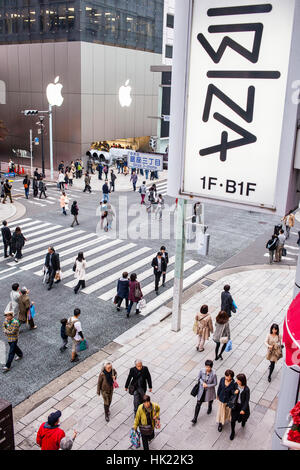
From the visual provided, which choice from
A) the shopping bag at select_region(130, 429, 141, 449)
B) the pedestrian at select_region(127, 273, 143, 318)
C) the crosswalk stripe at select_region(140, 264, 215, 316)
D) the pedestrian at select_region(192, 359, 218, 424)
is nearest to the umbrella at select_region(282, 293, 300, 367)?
the pedestrian at select_region(192, 359, 218, 424)

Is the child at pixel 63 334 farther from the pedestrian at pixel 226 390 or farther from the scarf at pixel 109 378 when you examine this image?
the pedestrian at pixel 226 390

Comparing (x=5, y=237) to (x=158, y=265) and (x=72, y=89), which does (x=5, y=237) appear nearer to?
(x=158, y=265)

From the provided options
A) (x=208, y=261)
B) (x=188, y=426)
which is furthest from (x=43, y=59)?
(x=188, y=426)

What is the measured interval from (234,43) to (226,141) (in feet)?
3.27

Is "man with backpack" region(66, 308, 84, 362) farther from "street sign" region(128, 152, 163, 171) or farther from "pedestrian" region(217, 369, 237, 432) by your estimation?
"street sign" region(128, 152, 163, 171)

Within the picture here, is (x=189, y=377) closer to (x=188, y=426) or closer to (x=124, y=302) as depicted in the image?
(x=188, y=426)

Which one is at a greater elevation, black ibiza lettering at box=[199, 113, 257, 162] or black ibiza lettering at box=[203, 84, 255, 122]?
black ibiza lettering at box=[203, 84, 255, 122]

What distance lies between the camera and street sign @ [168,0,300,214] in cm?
405

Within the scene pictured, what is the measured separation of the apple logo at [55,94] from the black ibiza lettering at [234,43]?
3824 centimetres

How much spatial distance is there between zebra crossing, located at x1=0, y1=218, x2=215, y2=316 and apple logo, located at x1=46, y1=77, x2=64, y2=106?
22343 mm

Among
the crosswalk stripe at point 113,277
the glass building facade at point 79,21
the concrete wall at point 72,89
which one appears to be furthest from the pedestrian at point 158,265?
the glass building facade at point 79,21

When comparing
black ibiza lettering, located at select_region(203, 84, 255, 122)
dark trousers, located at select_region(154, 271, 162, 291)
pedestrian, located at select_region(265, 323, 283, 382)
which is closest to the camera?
black ibiza lettering, located at select_region(203, 84, 255, 122)

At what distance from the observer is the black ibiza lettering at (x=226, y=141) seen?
4367 mm

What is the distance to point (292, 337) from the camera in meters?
3.80
